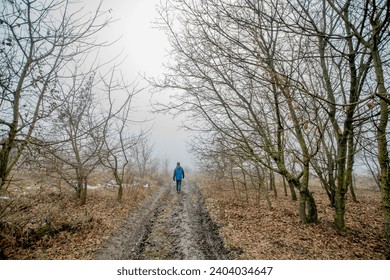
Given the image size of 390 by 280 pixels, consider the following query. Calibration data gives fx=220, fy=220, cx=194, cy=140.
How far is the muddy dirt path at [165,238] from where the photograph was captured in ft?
17.0

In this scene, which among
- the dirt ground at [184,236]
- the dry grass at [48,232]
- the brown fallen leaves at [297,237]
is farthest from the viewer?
the dry grass at [48,232]

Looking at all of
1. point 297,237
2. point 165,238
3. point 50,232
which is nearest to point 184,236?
point 165,238

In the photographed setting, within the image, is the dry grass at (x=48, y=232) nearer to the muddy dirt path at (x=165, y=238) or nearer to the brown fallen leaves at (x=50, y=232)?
the brown fallen leaves at (x=50, y=232)

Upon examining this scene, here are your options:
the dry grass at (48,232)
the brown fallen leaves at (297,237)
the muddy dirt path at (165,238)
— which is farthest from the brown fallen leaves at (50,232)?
the brown fallen leaves at (297,237)

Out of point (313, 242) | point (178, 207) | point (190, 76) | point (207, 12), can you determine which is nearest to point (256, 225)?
point (313, 242)

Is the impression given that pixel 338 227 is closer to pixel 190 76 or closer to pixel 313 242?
pixel 313 242

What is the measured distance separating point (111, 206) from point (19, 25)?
829 cm

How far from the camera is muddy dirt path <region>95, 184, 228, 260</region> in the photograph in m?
5.20

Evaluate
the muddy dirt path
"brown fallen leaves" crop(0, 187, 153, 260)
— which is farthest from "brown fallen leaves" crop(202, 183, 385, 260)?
"brown fallen leaves" crop(0, 187, 153, 260)

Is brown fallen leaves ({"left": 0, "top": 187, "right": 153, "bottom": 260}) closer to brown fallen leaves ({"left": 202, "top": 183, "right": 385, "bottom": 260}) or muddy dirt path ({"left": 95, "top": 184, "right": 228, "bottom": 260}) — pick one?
muddy dirt path ({"left": 95, "top": 184, "right": 228, "bottom": 260})

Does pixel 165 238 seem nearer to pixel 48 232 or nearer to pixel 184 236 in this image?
pixel 184 236

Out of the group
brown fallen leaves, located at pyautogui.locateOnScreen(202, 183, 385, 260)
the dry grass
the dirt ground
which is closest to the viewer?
brown fallen leaves, located at pyautogui.locateOnScreen(202, 183, 385, 260)

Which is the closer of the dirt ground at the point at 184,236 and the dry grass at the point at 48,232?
the dirt ground at the point at 184,236

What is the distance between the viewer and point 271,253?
502 centimetres
